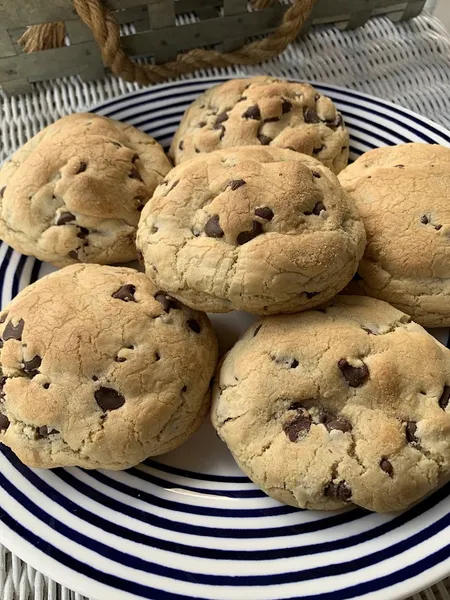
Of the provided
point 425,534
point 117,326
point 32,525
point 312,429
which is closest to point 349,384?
point 312,429

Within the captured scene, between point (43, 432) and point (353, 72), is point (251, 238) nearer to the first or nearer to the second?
point (43, 432)

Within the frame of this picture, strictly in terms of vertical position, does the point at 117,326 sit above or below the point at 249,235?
below

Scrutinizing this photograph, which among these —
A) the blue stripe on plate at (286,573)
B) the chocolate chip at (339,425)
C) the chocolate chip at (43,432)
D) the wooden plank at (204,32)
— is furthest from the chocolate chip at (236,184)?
the wooden plank at (204,32)

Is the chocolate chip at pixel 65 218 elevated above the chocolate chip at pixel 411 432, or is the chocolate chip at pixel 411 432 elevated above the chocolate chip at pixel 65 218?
the chocolate chip at pixel 65 218

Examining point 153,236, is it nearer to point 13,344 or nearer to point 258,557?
point 13,344

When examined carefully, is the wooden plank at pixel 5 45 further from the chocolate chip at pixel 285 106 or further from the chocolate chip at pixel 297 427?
the chocolate chip at pixel 297 427

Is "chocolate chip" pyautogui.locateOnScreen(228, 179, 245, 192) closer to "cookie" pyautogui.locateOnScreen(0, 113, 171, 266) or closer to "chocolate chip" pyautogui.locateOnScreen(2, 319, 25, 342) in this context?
"cookie" pyautogui.locateOnScreen(0, 113, 171, 266)
